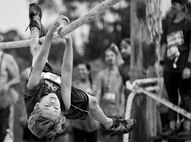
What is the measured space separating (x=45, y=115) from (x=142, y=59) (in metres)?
2.46

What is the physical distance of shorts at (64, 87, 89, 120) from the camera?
209 inches

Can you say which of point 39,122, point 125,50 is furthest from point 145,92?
point 39,122

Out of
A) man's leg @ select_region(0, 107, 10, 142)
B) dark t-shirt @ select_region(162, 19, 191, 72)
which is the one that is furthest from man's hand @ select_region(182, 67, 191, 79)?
man's leg @ select_region(0, 107, 10, 142)

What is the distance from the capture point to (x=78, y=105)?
5293 millimetres

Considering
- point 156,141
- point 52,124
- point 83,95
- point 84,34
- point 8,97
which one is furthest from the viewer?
point 84,34

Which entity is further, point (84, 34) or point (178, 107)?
point (84, 34)

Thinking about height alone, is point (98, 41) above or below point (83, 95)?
above

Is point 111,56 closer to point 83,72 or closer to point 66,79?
point 83,72

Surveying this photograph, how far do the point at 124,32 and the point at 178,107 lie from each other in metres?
11.7

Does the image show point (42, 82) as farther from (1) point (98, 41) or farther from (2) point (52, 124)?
(1) point (98, 41)

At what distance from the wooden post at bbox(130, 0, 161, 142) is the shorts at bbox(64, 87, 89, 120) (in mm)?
1770

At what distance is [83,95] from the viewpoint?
5344 millimetres

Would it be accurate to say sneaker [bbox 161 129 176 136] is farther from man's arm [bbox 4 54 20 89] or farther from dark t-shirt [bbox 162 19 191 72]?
man's arm [bbox 4 54 20 89]

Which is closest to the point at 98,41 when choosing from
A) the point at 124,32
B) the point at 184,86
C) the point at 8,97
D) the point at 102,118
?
the point at 124,32
